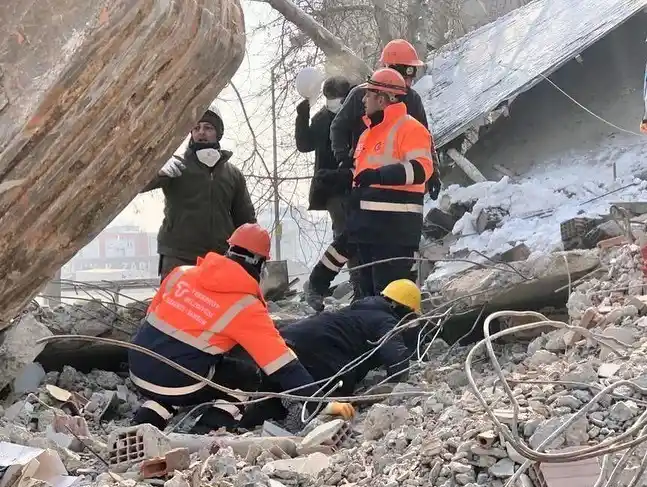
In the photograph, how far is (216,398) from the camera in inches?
184

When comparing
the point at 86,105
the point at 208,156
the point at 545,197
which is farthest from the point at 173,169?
the point at 545,197

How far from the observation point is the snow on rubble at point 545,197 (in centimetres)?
775

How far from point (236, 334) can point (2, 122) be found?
2.79 m

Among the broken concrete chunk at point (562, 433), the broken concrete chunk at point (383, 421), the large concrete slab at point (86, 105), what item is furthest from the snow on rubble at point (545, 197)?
the large concrete slab at point (86, 105)

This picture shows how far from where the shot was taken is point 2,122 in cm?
→ 160

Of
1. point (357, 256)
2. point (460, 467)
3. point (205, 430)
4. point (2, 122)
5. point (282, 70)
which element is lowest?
point (205, 430)

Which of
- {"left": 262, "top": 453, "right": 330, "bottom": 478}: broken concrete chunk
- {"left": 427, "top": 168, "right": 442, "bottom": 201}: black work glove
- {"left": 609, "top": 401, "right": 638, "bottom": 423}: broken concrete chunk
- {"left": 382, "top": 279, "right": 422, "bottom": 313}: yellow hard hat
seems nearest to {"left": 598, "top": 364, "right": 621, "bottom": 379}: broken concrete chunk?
{"left": 609, "top": 401, "right": 638, "bottom": 423}: broken concrete chunk

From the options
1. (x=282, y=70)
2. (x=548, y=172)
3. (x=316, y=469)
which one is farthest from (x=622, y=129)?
(x=316, y=469)

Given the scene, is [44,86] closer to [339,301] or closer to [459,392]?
[459,392]

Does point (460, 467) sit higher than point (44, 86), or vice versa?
point (44, 86)

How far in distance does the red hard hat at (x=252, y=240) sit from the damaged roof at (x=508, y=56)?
5.66 metres

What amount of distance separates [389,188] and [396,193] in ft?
0.18

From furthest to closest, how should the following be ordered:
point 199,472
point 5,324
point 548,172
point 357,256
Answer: point 548,172 → point 357,256 → point 199,472 → point 5,324

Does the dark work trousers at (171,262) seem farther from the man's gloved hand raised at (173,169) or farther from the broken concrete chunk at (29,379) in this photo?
the broken concrete chunk at (29,379)
